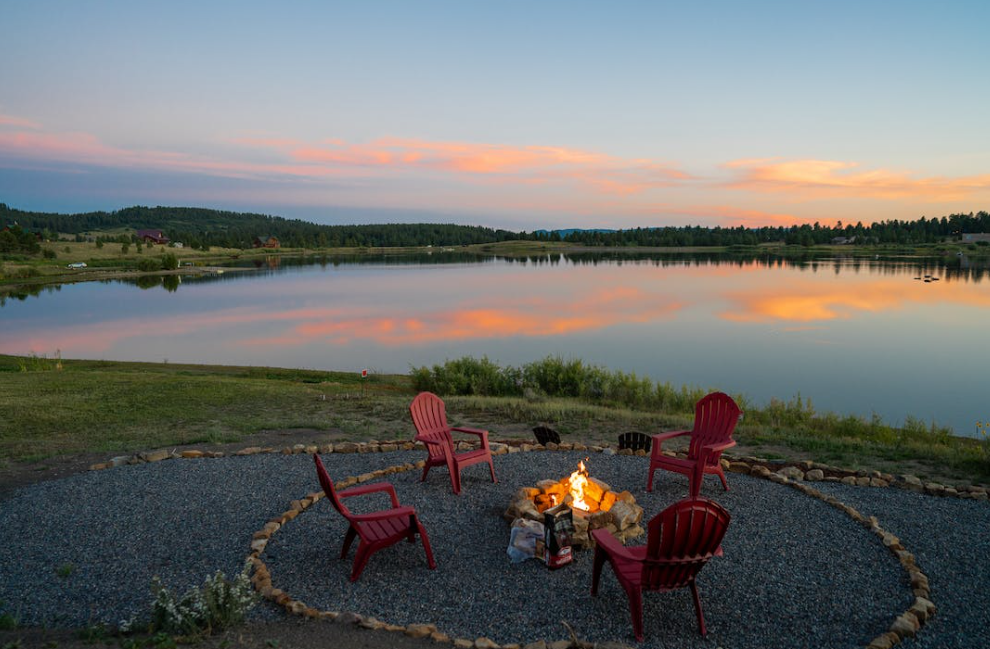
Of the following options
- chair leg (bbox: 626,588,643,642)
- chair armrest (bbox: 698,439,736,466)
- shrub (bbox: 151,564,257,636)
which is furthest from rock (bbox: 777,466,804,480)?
shrub (bbox: 151,564,257,636)

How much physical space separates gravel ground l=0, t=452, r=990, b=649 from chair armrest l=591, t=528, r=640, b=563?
1.21 feet

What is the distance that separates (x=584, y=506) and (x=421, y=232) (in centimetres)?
13050

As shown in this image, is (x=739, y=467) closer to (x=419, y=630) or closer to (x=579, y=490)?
(x=579, y=490)

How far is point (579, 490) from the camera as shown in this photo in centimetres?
512

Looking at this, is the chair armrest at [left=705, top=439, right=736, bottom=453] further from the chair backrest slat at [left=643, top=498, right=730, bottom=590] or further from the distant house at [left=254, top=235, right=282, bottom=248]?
the distant house at [left=254, top=235, right=282, bottom=248]

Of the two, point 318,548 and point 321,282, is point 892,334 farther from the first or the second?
Result: point 321,282

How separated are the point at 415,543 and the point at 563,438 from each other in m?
4.17

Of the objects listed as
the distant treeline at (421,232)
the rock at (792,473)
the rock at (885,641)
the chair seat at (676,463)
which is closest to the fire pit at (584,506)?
the chair seat at (676,463)

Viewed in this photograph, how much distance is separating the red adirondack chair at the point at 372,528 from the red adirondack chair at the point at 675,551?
156cm

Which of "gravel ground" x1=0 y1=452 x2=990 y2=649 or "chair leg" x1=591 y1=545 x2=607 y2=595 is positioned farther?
"chair leg" x1=591 y1=545 x2=607 y2=595

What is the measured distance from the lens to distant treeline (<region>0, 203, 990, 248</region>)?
89312 mm

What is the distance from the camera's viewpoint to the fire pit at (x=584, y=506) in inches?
189

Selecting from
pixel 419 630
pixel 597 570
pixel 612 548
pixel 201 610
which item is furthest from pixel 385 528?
pixel 612 548

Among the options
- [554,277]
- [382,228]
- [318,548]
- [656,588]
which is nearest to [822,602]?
[656,588]
